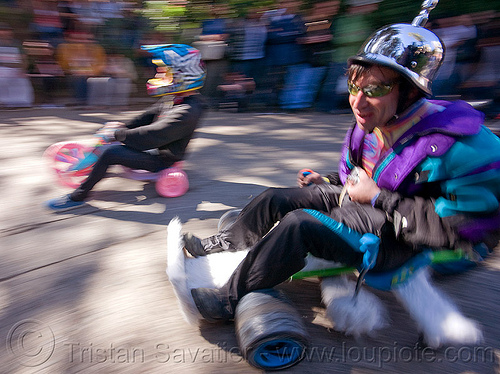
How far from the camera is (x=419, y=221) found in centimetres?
171

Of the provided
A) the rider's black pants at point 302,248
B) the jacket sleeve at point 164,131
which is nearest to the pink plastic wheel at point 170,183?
the jacket sleeve at point 164,131

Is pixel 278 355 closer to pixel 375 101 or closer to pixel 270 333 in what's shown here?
pixel 270 333

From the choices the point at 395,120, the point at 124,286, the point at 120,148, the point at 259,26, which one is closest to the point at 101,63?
the point at 259,26

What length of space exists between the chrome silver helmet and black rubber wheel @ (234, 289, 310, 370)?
3.55ft

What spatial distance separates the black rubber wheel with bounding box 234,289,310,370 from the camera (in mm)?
1661

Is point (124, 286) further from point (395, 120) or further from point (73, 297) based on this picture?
point (395, 120)

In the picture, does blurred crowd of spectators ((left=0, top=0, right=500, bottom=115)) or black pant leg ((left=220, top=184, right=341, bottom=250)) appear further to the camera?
blurred crowd of spectators ((left=0, top=0, right=500, bottom=115))

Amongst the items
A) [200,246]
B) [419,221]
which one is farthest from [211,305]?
[419,221]

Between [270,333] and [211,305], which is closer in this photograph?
[270,333]

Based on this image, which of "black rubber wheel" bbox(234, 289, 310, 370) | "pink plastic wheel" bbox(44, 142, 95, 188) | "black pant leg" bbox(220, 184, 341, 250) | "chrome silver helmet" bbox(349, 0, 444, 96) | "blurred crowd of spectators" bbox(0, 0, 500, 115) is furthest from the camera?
"blurred crowd of spectators" bbox(0, 0, 500, 115)

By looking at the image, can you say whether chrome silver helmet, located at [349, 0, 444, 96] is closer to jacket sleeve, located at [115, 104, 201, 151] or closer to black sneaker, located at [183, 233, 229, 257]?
black sneaker, located at [183, 233, 229, 257]

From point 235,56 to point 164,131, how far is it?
4328 mm

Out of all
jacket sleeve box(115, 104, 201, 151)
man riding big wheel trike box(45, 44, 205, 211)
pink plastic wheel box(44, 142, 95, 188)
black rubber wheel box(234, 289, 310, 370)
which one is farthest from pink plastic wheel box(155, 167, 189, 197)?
black rubber wheel box(234, 289, 310, 370)
